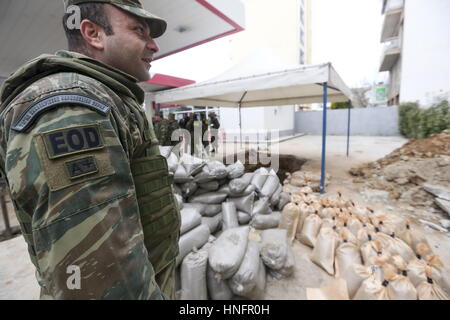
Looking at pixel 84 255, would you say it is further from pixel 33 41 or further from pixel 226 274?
pixel 33 41

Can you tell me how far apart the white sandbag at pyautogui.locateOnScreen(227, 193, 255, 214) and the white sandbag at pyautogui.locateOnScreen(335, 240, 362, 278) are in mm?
967

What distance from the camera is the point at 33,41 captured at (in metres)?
4.45

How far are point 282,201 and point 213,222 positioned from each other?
1.06 m

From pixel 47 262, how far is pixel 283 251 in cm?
161

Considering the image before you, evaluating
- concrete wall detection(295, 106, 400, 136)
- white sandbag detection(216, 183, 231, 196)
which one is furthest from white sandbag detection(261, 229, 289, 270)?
concrete wall detection(295, 106, 400, 136)

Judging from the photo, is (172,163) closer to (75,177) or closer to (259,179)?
(259,179)

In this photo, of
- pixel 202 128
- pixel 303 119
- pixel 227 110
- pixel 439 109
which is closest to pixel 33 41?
pixel 202 128

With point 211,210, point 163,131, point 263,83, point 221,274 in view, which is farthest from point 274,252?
point 163,131

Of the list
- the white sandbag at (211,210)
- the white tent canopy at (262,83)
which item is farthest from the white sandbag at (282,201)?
the white tent canopy at (262,83)

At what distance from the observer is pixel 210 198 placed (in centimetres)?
243

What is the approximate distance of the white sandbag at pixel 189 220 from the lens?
1801 mm

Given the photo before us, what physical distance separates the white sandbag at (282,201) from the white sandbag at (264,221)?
366 millimetres

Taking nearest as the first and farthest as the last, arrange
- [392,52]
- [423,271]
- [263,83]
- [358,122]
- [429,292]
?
1. [429,292]
2. [423,271]
3. [263,83]
4. [392,52]
5. [358,122]

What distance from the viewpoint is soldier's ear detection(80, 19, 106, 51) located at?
26.6 inches
